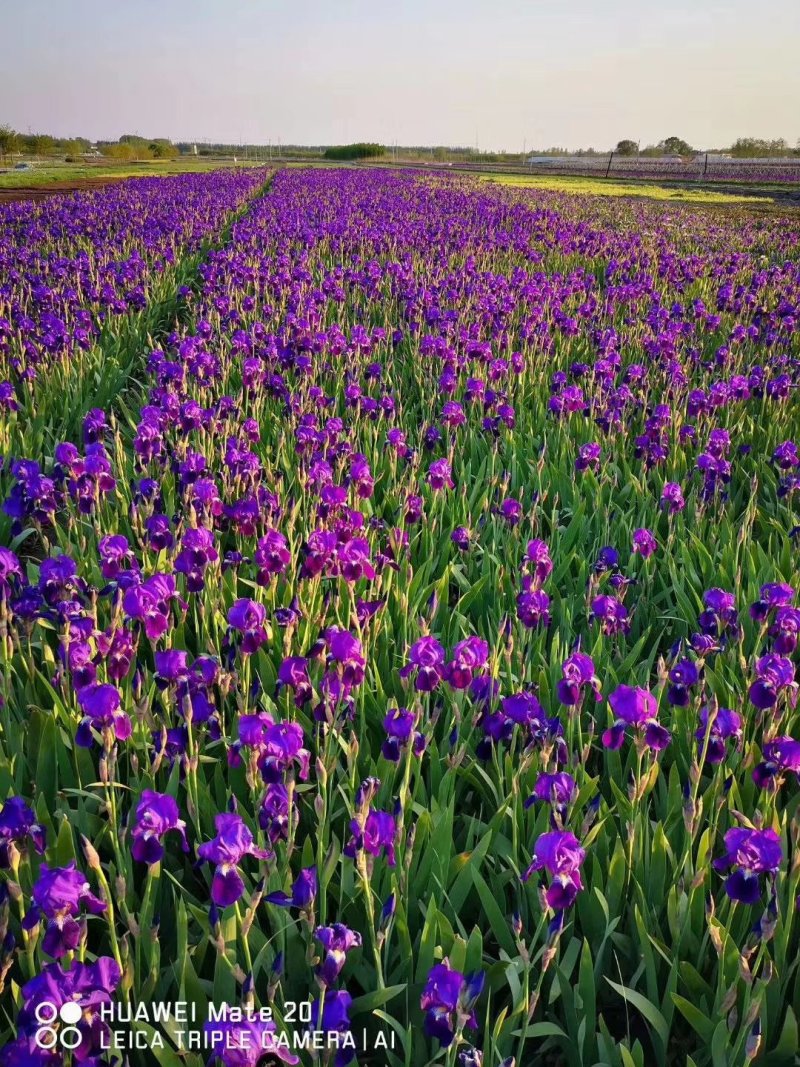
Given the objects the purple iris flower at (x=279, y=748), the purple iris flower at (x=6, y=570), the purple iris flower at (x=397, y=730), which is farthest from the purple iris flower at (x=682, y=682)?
the purple iris flower at (x=6, y=570)

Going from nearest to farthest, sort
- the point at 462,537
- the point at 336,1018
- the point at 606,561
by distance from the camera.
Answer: the point at 336,1018 < the point at 606,561 < the point at 462,537

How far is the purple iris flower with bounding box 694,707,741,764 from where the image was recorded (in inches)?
92.7

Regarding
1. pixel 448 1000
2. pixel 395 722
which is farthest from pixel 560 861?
pixel 395 722

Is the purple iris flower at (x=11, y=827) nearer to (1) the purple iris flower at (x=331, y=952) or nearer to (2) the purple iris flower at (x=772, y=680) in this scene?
(1) the purple iris flower at (x=331, y=952)

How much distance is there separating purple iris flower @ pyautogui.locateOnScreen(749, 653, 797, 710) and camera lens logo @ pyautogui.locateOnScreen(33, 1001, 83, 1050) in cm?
205

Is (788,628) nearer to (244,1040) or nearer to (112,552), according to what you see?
(244,1040)

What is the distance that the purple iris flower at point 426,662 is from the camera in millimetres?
2518

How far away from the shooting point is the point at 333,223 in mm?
17594

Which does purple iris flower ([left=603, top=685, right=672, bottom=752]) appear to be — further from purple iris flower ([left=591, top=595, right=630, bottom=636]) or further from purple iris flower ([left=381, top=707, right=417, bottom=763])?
purple iris flower ([left=591, top=595, right=630, bottom=636])

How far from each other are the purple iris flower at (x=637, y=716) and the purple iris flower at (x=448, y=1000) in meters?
0.95

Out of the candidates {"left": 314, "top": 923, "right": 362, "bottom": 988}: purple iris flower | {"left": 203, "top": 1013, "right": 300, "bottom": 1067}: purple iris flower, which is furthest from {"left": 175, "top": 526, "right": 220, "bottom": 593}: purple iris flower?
{"left": 203, "top": 1013, "right": 300, "bottom": 1067}: purple iris flower

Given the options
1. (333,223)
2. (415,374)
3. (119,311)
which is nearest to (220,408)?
(415,374)

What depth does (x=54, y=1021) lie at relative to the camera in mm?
1354

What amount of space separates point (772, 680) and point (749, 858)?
0.76 metres
